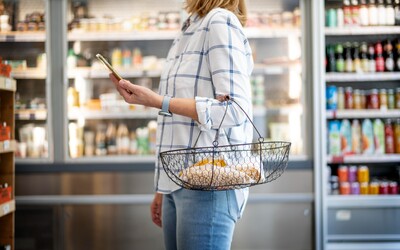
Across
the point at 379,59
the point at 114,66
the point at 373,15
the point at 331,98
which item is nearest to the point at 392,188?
the point at 331,98

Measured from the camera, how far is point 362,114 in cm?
376

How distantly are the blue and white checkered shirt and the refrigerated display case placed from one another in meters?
2.21

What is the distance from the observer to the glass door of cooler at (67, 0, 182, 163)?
377 centimetres

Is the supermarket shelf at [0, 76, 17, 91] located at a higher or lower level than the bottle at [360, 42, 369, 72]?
lower

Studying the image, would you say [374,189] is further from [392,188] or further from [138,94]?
[138,94]

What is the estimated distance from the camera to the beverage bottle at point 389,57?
386cm

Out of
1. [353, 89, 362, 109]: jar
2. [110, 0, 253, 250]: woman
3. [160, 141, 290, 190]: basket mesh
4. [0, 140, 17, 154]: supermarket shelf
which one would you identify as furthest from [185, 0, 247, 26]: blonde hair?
[353, 89, 362, 109]: jar

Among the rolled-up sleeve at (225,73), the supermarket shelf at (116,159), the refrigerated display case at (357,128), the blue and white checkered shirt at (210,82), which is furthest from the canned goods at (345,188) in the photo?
the rolled-up sleeve at (225,73)

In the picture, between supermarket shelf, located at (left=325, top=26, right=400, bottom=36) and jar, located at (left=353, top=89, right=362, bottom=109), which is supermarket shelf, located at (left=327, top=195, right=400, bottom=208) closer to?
jar, located at (left=353, top=89, right=362, bottom=109)

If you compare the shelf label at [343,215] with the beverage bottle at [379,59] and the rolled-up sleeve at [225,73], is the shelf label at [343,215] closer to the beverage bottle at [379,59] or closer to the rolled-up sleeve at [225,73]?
the beverage bottle at [379,59]

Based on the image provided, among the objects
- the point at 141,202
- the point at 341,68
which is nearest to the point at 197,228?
the point at 141,202

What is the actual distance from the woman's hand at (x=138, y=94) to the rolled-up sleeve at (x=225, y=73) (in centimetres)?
11

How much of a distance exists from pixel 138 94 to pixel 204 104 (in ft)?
0.56

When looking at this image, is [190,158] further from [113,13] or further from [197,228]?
[113,13]
